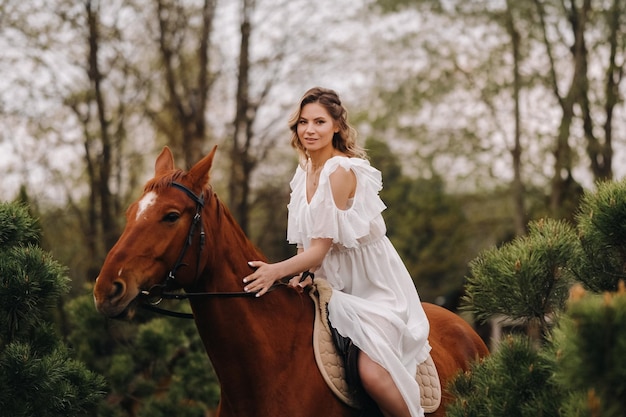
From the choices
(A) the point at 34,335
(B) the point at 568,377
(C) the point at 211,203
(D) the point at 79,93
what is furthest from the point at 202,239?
(D) the point at 79,93

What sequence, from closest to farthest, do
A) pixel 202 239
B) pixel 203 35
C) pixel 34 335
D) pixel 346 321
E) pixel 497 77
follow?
1. pixel 202 239
2. pixel 346 321
3. pixel 34 335
4. pixel 203 35
5. pixel 497 77

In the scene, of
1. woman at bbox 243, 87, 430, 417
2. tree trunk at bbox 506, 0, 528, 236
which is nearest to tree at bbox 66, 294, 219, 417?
woman at bbox 243, 87, 430, 417

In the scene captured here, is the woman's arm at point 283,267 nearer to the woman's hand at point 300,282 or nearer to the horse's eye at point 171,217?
the woman's hand at point 300,282

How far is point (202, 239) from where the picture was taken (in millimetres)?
3664

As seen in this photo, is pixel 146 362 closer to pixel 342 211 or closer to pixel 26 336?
pixel 26 336

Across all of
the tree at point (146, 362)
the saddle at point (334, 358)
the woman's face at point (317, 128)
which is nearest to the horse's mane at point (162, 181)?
the woman's face at point (317, 128)

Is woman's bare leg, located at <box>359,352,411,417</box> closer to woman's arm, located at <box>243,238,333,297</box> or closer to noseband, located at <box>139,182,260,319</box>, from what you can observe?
woman's arm, located at <box>243,238,333,297</box>

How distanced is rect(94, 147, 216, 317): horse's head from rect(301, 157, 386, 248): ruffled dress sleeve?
0.57 metres

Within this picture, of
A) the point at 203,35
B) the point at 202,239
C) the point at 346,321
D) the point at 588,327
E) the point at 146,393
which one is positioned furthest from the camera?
the point at 203,35

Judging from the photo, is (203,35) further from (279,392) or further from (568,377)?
(568,377)

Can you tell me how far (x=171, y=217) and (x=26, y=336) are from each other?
124 centimetres

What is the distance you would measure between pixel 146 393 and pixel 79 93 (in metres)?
11.0

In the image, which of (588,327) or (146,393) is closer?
(588,327)

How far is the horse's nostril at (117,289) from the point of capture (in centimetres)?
334
